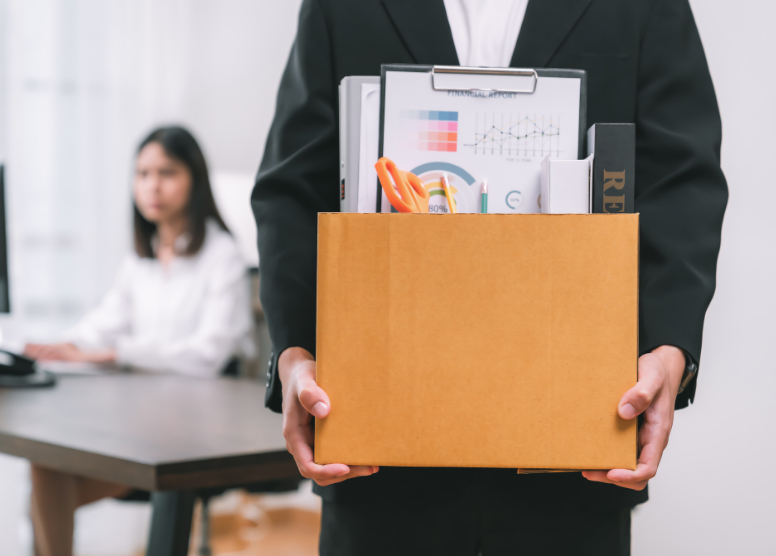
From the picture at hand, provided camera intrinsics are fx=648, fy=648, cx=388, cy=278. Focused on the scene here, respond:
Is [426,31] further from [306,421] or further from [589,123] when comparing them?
[306,421]

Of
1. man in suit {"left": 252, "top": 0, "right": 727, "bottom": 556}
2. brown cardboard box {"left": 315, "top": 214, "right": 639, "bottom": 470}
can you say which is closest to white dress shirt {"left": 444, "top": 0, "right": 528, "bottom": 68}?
man in suit {"left": 252, "top": 0, "right": 727, "bottom": 556}

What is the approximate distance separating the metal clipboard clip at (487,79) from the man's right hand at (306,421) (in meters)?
0.26

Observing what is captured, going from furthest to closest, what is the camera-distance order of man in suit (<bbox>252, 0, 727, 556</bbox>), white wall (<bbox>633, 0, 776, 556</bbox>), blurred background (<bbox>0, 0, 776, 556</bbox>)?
blurred background (<bbox>0, 0, 776, 556</bbox>)
white wall (<bbox>633, 0, 776, 556</bbox>)
man in suit (<bbox>252, 0, 727, 556</bbox>)

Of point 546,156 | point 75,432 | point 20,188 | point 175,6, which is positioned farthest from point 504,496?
point 175,6

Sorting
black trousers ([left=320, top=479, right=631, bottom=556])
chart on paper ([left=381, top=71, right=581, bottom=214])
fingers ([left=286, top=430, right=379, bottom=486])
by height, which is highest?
chart on paper ([left=381, top=71, right=581, bottom=214])

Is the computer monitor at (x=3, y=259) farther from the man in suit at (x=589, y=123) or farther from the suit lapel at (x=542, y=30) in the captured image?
the suit lapel at (x=542, y=30)

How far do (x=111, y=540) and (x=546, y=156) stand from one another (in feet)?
8.85

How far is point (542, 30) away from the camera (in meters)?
0.62

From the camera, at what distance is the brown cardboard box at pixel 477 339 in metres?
0.48

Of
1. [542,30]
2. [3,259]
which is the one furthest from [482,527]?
[3,259]

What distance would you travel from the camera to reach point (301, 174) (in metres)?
0.64

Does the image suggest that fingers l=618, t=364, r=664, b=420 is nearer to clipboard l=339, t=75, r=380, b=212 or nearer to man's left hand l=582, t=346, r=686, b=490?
man's left hand l=582, t=346, r=686, b=490

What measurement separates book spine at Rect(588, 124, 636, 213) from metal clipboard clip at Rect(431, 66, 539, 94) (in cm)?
7

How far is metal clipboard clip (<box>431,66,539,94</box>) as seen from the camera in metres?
0.54
